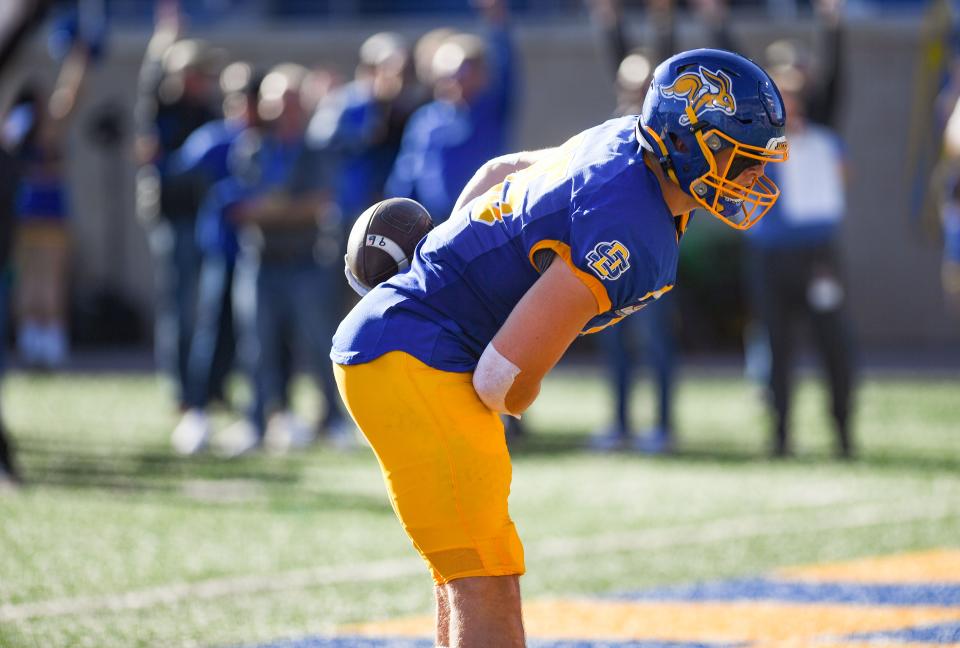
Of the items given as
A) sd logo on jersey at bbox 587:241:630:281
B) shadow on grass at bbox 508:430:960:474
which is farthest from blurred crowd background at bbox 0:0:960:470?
sd logo on jersey at bbox 587:241:630:281

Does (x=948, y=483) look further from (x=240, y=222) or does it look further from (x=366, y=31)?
(x=366, y=31)

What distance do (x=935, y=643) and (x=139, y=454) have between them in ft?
19.9

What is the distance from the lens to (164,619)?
5457 mm

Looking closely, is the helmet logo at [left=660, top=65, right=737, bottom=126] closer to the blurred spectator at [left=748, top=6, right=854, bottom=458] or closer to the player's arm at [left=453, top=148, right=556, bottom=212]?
the player's arm at [left=453, top=148, right=556, bottom=212]

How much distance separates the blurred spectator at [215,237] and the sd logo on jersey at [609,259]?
7.15 metres

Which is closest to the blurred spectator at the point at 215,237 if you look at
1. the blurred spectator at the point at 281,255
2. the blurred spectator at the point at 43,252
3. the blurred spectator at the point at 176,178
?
the blurred spectator at the point at 176,178

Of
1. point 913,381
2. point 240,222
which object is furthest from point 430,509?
point 913,381

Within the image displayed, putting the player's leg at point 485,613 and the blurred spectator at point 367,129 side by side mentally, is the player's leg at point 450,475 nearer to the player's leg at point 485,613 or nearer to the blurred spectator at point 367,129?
the player's leg at point 485,613

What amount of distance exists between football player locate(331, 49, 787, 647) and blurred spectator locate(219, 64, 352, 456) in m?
6.21

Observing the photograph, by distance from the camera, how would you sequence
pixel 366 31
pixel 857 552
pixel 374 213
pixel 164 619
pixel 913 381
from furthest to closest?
pixel 366 31 < pixel 913 381 < pixel 857 552 < pixel 164 619 < pixel 374 213

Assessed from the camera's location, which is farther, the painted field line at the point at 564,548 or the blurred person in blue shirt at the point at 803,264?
the blurred person in blue shirt at the point at 803,264

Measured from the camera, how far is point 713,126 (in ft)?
12.0

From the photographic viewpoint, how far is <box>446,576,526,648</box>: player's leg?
361cm

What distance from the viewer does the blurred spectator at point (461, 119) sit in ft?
32.4
